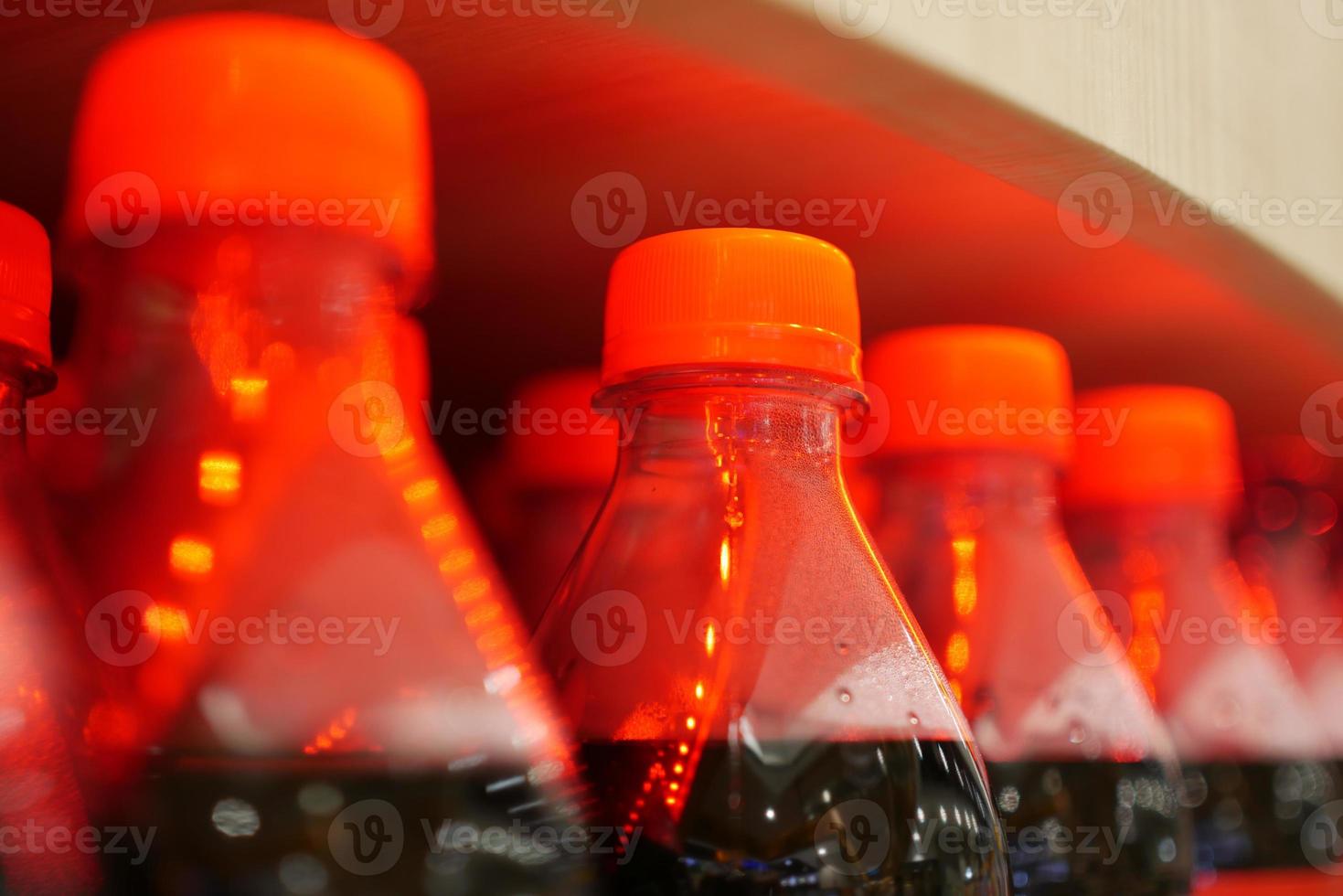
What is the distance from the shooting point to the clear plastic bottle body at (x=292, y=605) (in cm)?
25

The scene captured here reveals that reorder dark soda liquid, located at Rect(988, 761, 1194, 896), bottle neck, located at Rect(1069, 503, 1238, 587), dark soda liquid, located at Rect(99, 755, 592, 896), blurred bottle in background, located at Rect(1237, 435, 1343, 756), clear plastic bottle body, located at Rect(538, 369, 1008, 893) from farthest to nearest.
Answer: blurred bottle in background, located at Rect(1237, 435, 1343, 756)
bottle neck, located at Rect(1069, 503, 1238, 587)
dark soda liquid, located at Rect(988, 761, 1194, 896)
clear plastic bottle body, located at Rect(538, 369, 1008, 893)
dark soda liquid, located at Rect(99, 755, 592, 896)

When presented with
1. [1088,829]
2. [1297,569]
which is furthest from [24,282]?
[1297,569]

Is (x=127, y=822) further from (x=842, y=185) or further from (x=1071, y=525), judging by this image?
(x=1071, y=525)

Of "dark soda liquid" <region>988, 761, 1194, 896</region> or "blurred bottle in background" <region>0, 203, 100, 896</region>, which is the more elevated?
"blurred bottle in background" <region>0, 203, 100, 896</region>

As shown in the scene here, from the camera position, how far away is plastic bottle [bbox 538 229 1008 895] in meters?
0.35

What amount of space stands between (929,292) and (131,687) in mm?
432

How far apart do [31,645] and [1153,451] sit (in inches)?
23.8

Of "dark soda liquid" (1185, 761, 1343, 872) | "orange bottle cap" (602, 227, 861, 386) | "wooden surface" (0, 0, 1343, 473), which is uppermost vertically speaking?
"wooden surface" (0, 0, 1343, 473)

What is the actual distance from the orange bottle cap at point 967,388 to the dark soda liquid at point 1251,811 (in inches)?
9.5

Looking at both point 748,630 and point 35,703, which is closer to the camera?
point 35,703

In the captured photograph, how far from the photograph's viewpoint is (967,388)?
22.3 inches

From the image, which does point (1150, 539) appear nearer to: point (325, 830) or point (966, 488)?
point (966, 488)

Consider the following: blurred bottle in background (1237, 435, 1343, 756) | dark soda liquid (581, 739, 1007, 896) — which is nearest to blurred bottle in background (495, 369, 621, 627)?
dark soda liquid (581, 739, 1007, 896)

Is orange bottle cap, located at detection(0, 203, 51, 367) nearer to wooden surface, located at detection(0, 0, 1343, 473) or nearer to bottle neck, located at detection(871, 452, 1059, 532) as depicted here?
wooden surface, located at detection(0, 0, 1343, 473)
